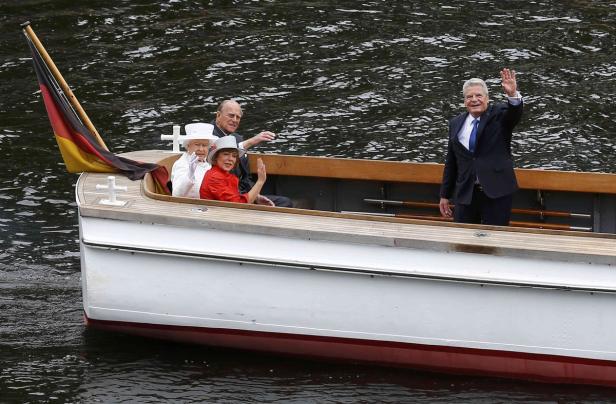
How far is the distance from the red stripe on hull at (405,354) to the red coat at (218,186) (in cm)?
109

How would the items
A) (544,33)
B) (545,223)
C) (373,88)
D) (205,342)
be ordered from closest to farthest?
(205,342)
(545,223)
(373,88)
(544,33)

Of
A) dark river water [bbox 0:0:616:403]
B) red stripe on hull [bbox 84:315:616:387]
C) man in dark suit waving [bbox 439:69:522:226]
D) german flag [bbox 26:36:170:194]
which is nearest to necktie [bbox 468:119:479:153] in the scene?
man in dark suit waving [bbox 439:69:522:226]

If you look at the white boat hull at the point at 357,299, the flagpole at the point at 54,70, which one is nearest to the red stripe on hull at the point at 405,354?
the white boat hull at the point at 357,299

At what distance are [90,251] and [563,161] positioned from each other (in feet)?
24.4

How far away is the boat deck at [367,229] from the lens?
9.66 metres

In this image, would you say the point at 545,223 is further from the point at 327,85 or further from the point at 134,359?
the point at 327,85

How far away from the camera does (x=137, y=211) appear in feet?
33.6

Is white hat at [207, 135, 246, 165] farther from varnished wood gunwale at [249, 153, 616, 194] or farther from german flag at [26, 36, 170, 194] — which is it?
varnished wood gunwale at [249, 153, 616, 194]

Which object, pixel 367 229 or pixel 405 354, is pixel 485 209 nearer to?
pixel 367 229

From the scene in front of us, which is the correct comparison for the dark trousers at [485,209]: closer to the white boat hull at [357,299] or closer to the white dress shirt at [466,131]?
the white dress shirt at [466,131]

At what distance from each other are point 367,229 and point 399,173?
2.10m

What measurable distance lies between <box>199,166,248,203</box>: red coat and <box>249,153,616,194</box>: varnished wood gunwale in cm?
139

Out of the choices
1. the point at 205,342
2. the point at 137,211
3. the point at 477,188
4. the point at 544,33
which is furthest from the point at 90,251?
the point at 544,33

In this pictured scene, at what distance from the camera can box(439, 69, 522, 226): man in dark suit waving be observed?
34.1 feet
